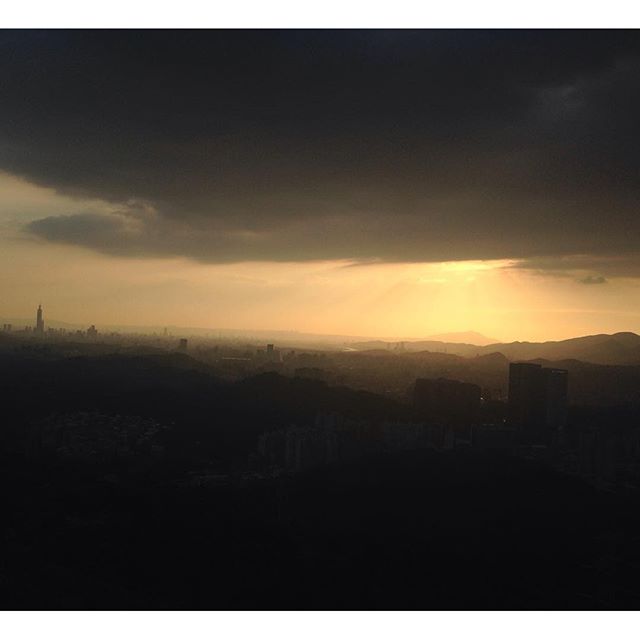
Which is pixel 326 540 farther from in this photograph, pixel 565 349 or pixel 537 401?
pixel 565 349

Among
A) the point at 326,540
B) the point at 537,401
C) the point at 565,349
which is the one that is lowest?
the point at 326,540

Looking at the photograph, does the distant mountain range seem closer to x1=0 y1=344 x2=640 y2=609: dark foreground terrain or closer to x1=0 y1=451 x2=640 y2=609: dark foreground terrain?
x1=0 y1=344 x2=640 y2=609: dark foreground terrain

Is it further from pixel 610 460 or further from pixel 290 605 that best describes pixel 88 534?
pixel 610 460

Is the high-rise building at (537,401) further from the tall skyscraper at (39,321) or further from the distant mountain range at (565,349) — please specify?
the tall skyscraper at (39,321)

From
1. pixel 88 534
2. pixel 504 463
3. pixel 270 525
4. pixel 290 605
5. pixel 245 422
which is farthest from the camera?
pixel 245 422

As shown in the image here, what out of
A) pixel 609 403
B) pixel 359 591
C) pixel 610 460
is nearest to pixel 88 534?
pixel 359 591

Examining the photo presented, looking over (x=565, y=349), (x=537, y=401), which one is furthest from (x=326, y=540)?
(x=565, y=349)
